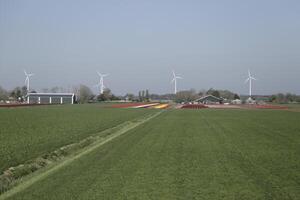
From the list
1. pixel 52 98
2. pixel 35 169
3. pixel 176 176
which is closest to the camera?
pixel 176 176

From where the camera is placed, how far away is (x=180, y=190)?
10766 millimetres

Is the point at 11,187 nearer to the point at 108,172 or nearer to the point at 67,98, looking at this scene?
the point at 108,172

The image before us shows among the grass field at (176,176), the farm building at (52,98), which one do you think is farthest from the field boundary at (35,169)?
the farm building at (52,98)

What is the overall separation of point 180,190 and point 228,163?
208 inches

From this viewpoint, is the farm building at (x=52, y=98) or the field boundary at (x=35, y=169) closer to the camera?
the field boundary at (x=35, y=169)

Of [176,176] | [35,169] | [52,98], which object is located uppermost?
[52,98]

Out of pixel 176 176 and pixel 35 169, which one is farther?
pixel 35 169

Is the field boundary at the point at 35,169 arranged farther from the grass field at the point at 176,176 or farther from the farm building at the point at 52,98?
the farm building at the point at 52,98

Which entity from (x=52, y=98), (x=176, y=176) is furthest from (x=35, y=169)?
(x=52, y=98)

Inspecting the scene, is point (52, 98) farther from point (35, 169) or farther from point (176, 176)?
point (176, 176)

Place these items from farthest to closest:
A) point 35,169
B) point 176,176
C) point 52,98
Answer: point 52,98 → point 35,169 → point 176,176

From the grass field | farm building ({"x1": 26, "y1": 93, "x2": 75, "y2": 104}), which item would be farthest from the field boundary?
farm building ({"x1": 26, "y1": 93, "x2": 75, "y2": 104})

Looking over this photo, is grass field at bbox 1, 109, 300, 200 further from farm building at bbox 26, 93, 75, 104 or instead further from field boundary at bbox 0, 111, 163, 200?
farm building at bbox 26, 93, 75, 104

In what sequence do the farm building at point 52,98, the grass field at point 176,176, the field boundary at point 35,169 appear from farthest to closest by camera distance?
the farm building at point 52,98, the field boundary at point 35,169, the grass field at point 176,176
